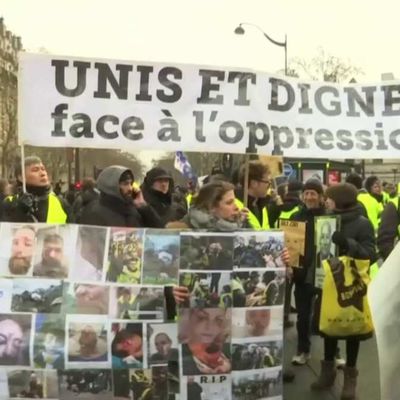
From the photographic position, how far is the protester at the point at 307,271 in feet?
17.4

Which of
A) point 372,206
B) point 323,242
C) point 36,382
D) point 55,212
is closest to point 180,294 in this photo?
point 36,382

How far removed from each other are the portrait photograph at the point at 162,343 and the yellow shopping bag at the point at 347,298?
1.54m

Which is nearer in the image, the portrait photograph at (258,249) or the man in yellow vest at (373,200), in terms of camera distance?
the portrait photograph at (258,249)

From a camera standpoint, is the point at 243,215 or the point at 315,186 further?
the point at 315,186

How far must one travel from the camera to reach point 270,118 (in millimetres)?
4402

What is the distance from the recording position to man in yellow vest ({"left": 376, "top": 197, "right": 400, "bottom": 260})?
5791mm

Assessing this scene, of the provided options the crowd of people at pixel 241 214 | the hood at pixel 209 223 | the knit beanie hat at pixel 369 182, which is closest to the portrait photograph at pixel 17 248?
the crowd of people at pixel 241 214

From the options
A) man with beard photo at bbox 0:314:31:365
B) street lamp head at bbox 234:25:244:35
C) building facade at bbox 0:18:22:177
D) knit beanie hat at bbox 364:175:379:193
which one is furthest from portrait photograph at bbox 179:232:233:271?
building facade at bbox 0:18:22:177

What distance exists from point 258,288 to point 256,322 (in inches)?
7.5

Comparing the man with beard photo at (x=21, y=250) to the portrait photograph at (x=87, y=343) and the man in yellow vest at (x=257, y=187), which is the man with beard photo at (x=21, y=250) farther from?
the man in yellow vest at (x=257, y=187)

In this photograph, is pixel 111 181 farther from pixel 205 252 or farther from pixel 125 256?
pixel 205 252

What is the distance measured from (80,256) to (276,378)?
4.29 feet

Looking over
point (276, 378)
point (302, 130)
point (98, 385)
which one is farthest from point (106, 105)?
point (276, 378)

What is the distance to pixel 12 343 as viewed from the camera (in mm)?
3643
